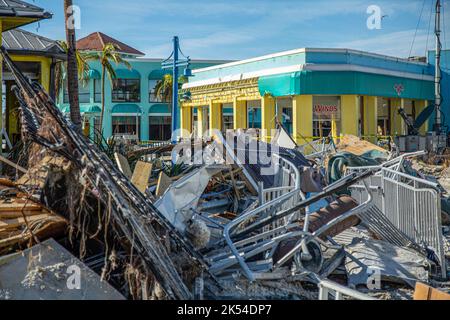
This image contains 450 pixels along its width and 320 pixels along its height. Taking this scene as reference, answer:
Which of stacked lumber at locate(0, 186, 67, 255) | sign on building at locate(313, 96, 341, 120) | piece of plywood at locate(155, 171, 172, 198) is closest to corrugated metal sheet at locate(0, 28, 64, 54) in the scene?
piece of plywood at locate(155, 171, 172, 198)

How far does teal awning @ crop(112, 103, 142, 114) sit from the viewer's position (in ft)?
151

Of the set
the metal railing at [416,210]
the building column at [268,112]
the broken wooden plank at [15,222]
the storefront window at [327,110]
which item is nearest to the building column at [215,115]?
the building column at [268,112]

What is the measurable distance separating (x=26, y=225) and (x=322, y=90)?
70.3 feet

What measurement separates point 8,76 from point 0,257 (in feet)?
33.0

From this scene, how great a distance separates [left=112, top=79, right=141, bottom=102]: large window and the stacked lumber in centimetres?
4162

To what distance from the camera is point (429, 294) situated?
4.59 m

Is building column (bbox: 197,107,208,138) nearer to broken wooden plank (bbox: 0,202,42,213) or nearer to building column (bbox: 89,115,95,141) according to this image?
building column (bbox: 89,115,95,141)

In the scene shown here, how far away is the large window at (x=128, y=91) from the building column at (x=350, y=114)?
81.0 feet

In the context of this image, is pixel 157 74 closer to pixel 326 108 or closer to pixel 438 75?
pixel 326 108

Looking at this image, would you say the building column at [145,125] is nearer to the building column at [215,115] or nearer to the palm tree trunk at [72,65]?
the building column at [215,115]

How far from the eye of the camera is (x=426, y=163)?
925 inches

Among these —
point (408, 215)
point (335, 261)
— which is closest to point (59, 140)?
point (335, 261)

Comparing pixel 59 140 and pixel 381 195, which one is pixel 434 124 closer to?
pixel 381 195

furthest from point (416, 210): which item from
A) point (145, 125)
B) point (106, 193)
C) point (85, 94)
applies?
point (85, 94)
